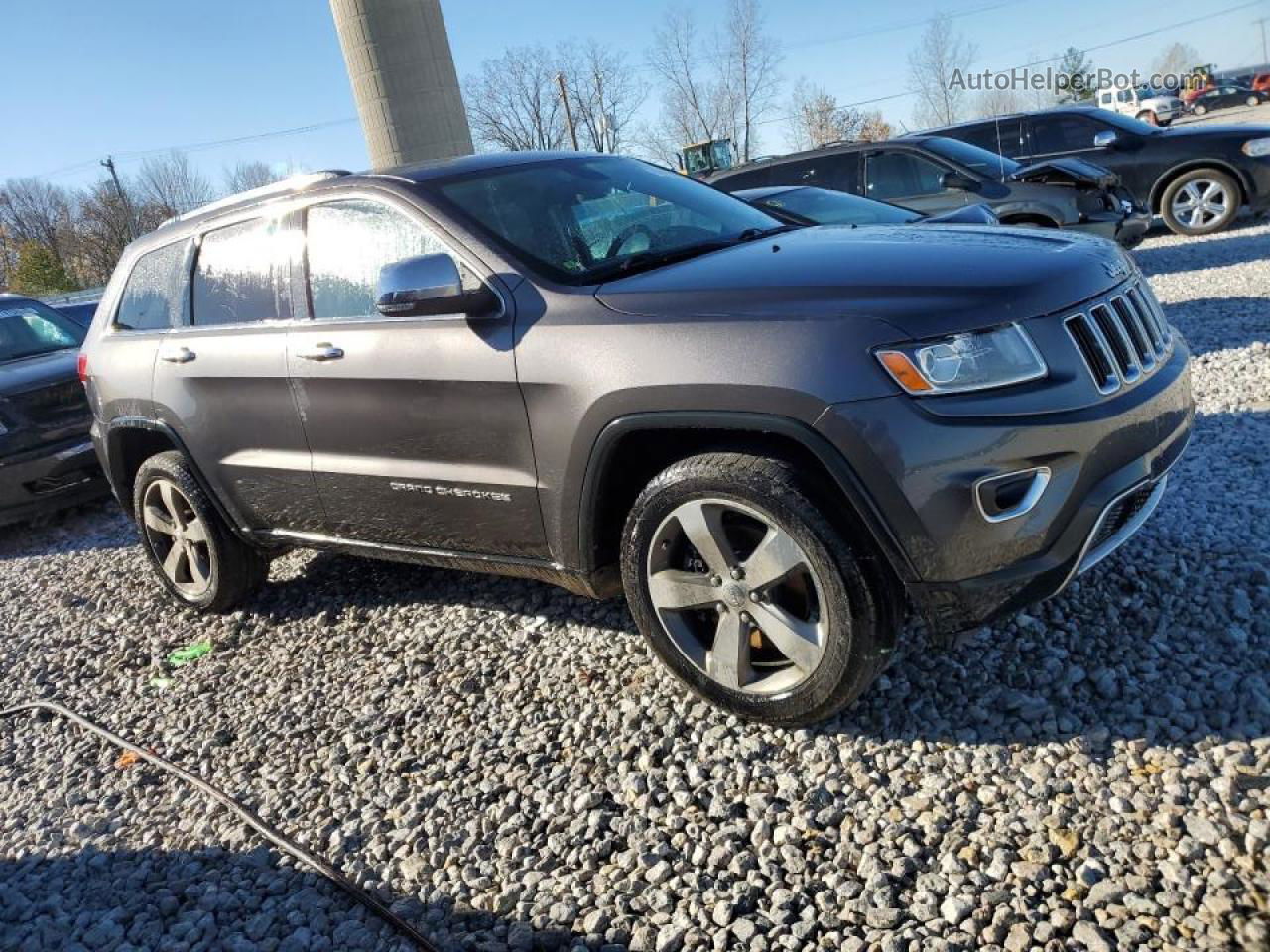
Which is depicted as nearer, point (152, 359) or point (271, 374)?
point (271, 374)

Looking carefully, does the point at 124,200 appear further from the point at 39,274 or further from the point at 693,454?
the point at 693,454

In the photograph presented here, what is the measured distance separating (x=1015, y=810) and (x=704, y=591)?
99cm

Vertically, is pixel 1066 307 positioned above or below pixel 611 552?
above

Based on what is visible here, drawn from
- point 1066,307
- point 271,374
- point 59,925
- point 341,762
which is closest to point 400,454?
point 271,374

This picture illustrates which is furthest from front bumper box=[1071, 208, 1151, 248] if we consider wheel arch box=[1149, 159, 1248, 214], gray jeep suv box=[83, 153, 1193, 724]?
gray jeep suv box=[83, 153, 1193, 724]

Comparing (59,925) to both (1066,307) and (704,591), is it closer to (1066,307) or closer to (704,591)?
(704,591)

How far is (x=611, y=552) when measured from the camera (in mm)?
3127

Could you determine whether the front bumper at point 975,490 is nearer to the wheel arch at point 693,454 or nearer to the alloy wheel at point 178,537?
the wheel arch at point 693,454

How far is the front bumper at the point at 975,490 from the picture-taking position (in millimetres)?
2373

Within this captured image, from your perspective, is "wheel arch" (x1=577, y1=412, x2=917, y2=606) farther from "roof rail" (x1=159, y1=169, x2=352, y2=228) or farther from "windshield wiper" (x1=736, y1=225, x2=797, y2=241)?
"roof rail" (x1=159, y1=169, x2=352, y2=228)

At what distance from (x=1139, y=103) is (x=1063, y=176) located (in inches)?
1511

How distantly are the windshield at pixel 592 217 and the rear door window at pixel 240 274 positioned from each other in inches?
35.2

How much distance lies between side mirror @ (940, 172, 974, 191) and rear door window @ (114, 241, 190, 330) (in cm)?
691

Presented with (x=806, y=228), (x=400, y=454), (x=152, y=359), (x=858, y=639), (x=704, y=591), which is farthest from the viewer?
(x=152, y=359)
